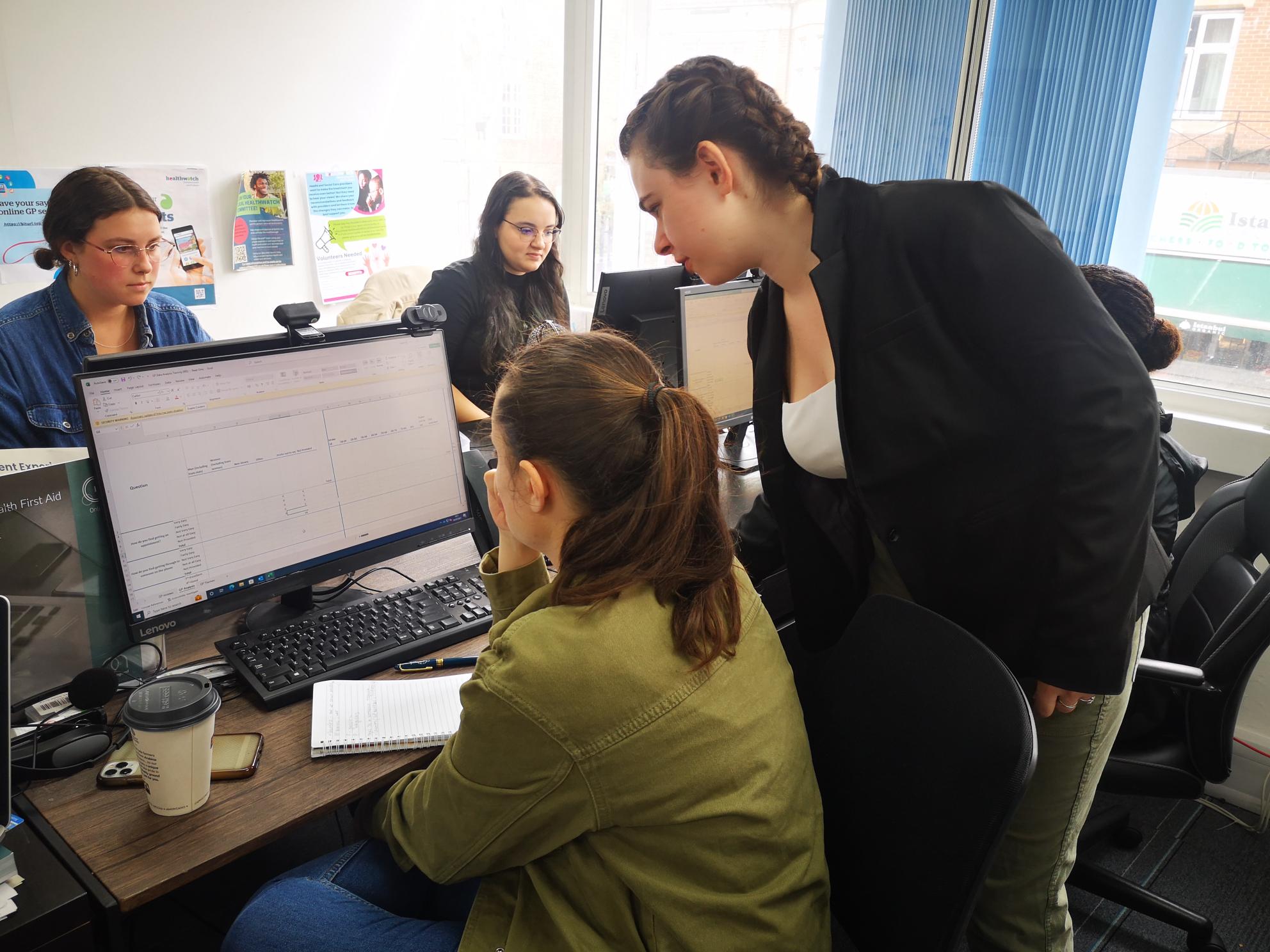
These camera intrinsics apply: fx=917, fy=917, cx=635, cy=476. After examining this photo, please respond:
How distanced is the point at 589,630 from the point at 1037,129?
233 cm

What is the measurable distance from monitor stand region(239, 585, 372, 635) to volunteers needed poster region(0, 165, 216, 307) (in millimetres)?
1403

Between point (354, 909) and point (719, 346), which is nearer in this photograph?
point (354, 909)

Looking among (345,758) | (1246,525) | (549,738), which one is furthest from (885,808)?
(1246,525)

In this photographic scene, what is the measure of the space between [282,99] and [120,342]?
3.55 feet

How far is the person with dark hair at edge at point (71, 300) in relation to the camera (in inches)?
77.2

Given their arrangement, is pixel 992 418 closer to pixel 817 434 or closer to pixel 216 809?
pixel 817 434

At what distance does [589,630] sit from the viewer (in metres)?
0.91

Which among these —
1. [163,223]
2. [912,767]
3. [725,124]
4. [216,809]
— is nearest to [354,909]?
[216,809]

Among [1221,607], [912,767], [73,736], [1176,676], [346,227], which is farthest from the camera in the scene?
[346,227]

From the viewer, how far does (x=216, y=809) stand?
0.99m

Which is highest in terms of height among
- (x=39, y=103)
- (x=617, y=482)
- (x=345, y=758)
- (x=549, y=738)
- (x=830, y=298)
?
(x=39, y=103)

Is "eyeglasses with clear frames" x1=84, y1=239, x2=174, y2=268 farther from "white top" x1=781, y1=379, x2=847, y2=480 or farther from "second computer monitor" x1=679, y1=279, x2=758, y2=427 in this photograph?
"white top" x1=781, y1=379, x2=847, y2=480

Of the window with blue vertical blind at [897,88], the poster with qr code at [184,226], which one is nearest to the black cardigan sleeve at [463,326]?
the poster with qr code at [184,226]

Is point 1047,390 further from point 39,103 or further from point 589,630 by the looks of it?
point 39,103
